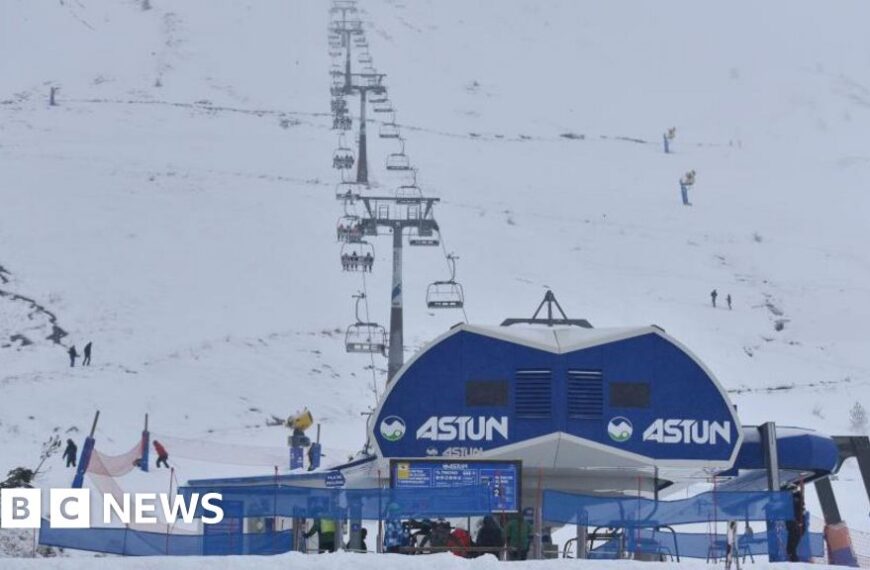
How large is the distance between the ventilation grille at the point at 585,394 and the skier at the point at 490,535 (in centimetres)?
371

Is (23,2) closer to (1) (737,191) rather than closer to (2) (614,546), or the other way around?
(1) (737,191)

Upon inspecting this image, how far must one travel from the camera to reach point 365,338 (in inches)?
1996

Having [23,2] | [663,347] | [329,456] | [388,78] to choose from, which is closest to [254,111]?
[388,78]

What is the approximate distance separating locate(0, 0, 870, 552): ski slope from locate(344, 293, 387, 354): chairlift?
103 centimetres

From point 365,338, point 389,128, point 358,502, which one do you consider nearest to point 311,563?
point 358,502

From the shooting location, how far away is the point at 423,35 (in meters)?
118

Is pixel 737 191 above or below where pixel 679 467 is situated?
above

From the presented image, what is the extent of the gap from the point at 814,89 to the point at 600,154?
30840 millimetres

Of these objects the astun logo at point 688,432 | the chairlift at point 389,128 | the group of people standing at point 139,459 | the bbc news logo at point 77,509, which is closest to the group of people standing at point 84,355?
the group of people standing at point 139,459

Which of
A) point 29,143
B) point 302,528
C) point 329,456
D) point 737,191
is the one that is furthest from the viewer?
point 737,191

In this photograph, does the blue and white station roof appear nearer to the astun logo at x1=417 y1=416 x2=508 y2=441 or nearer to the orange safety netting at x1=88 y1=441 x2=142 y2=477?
the astun logo at x1=417 y1=416 x2=508 y2=441

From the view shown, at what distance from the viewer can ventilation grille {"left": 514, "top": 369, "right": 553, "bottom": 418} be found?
2220 cm

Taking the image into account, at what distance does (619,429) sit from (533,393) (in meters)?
1.24

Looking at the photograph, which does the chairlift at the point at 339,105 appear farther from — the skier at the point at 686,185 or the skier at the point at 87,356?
the skier at the point at 87,356
